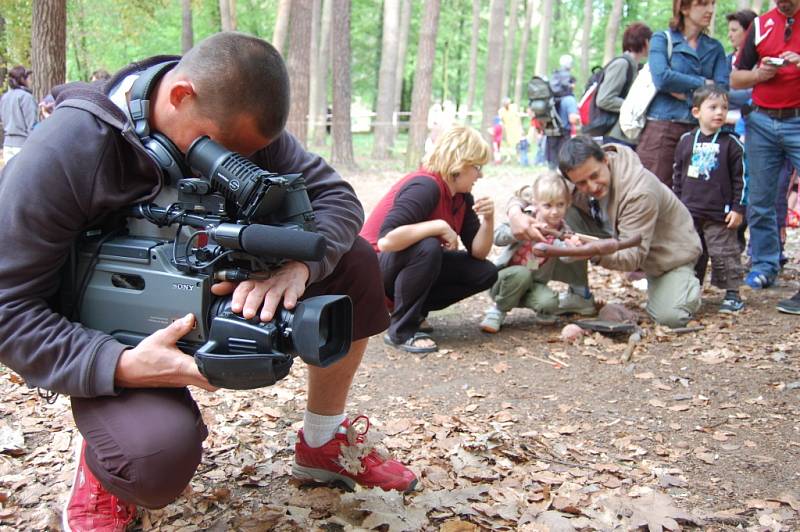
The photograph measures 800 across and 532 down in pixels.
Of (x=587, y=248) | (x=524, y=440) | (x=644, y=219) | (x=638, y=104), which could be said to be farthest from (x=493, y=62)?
(x=524, y=440)

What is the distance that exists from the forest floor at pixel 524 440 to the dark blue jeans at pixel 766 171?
91 centimetres

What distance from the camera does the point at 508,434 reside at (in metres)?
3.14

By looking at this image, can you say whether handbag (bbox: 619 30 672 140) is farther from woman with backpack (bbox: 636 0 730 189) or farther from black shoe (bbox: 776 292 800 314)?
black shoe (bbox: 776 292 800 314)

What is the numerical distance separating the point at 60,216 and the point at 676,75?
493 centimetres

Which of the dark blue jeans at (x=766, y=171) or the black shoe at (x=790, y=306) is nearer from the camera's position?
the black shoe at (x=790, y=306)

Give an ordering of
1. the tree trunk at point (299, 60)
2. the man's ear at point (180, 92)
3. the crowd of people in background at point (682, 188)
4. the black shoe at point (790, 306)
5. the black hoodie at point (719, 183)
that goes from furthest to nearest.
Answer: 1. the tree trunk at point (299, 60)
2. the black hoodie at point (719, 183)
3. the black shoe at point (790, 306)
4. the crowd of people in background at point (682, 188)
5. the man's ear at point (180, 92)

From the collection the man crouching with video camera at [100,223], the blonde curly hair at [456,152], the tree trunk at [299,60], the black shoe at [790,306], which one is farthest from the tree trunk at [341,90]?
the man crouching with video camera at [100,223]

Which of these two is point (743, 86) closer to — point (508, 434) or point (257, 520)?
point (508, 434)

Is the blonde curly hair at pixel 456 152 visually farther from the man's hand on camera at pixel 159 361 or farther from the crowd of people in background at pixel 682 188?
the man's hand on camera at pixel 159 361

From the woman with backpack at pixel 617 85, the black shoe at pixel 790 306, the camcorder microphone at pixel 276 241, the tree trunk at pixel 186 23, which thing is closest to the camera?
the camcorder microphone at pixel 276 241

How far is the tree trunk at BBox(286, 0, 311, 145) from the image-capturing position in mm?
11930

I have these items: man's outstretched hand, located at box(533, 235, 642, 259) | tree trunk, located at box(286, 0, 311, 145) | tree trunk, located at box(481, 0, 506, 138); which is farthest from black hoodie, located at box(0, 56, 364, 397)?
tree trunk, located at box(481, 0, 506, 138)

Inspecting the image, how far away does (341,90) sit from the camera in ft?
47.6

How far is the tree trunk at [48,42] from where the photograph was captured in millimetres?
4887
